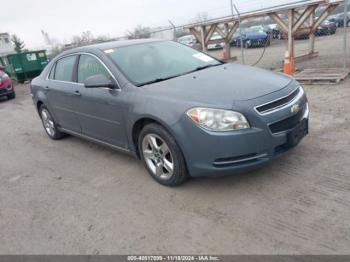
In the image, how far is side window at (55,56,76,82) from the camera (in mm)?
4992

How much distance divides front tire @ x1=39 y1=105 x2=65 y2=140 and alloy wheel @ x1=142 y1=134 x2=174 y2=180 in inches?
108

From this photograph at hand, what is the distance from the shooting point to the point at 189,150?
3275mm

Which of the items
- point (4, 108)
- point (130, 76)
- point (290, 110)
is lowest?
point (4, 108)

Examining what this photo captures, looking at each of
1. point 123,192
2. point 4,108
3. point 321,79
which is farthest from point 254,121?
point 4,108

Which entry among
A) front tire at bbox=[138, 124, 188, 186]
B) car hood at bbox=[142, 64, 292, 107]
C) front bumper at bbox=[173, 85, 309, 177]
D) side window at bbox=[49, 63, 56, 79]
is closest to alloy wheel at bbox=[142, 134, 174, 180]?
front tire at bbox=[138, 124, 188, 186]

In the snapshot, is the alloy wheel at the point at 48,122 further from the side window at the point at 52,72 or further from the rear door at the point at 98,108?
the rear door at the point at 98,108

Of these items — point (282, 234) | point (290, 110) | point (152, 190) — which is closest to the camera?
point (282, 234)

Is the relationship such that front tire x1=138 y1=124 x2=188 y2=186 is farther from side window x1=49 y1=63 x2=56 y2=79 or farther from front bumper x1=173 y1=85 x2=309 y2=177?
side window x1=49 y1=63 x2=56 y2=79

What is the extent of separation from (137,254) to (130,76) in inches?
Result: 82.1

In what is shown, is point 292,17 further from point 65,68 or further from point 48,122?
point 48,122

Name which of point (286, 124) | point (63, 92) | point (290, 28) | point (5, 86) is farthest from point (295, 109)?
point (5, 86)

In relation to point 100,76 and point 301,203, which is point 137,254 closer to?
point 301,203

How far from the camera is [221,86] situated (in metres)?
3.47

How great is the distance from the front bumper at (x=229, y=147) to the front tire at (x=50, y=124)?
345 cm
